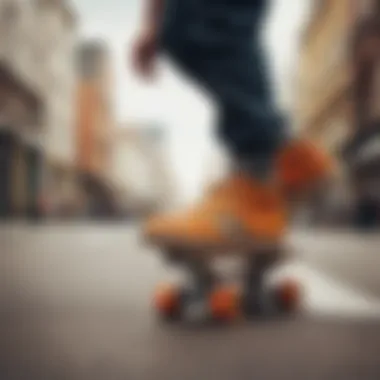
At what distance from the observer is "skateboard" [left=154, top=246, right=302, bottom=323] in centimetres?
48

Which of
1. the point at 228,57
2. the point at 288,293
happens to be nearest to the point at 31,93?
the point at 228,57

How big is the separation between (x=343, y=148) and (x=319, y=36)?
3.7 inches

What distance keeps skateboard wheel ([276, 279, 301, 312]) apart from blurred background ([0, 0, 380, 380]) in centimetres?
1

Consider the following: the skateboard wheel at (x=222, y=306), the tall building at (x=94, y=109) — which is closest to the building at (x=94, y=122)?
the tall building at (x=94, y=109)

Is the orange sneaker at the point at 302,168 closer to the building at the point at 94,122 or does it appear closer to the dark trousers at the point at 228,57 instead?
the dark trousers at the point at 228,57

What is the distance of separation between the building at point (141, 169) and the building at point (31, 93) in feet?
0.15

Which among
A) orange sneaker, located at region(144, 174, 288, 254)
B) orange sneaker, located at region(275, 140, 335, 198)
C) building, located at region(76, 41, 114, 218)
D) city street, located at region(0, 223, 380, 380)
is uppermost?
building, located at region(76, 41, 114, 218)

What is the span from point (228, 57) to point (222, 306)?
0.20 meters

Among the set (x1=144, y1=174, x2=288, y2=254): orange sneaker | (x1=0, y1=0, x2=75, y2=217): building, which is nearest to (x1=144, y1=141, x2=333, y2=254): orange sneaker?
(x1=144, y1=174, x2=288, y2=254): orange sneaker

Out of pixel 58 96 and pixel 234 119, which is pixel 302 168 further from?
pixel 58 96

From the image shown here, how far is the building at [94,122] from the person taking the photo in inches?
18.5

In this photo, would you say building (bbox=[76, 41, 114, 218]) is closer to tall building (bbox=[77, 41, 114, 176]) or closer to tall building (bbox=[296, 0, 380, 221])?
tall building (bbox=[77, 41, 114, 176])

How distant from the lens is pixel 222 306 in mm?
479

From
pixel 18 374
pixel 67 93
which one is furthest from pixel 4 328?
pixel 67 93
